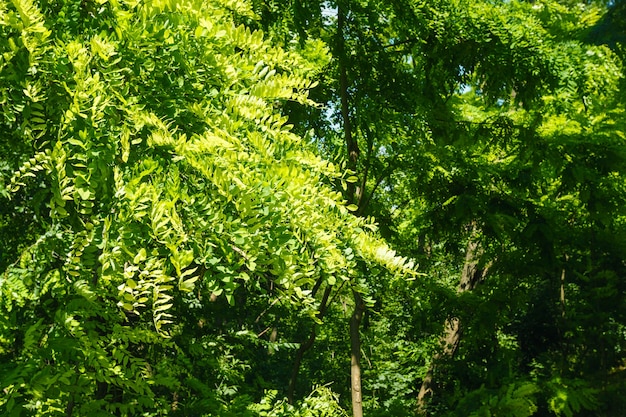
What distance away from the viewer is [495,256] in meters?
9.12

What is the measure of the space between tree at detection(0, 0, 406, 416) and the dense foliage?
0.01 m

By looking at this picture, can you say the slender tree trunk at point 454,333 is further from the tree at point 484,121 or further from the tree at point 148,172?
the tree at point 148,172

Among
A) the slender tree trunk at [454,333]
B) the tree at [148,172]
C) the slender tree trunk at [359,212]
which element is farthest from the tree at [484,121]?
the tree at [148,172]

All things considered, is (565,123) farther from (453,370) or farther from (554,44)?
(453,370)

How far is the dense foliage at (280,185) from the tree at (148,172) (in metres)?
0.01

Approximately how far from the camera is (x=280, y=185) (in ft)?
8.05

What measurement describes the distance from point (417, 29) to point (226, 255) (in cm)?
380

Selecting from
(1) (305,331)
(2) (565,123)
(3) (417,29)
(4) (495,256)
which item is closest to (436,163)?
(3) (417,29)

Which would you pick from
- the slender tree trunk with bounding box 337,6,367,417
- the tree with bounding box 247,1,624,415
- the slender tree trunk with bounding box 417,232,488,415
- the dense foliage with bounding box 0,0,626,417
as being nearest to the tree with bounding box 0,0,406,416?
the dense foliage with bounding box 0,0,626,417

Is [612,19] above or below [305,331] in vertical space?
above

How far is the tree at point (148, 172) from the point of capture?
7.39 feet

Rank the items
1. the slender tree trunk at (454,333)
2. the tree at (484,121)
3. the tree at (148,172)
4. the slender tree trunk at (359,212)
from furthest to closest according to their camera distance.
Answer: the slender tree trunk at (454,333) → the slender tree trunk at (359,212) → the tree at (484,121) → the tree at (148,172)

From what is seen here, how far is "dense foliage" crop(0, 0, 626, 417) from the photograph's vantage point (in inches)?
92.3

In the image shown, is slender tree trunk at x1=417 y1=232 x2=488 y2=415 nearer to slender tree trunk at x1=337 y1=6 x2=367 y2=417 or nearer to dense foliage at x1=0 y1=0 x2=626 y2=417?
dense foliage at x1=0 y1=0 x2=626 y2=417
